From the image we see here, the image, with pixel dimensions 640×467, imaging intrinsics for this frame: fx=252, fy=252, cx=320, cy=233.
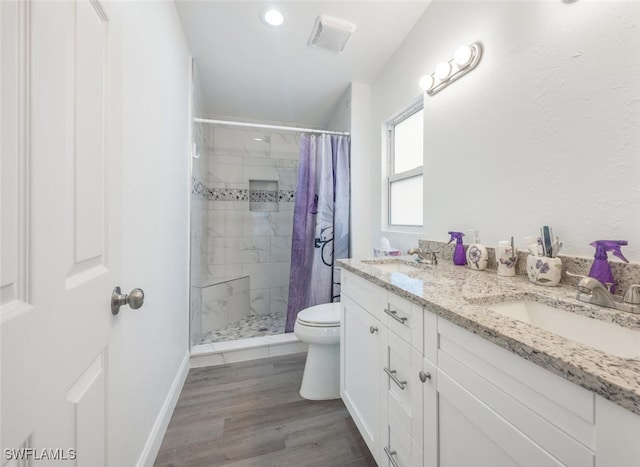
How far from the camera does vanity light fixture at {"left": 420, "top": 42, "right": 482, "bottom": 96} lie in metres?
1.22

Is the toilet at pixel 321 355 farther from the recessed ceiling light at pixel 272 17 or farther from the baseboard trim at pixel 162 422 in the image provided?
the recessed ceiling light at pixel 272 17

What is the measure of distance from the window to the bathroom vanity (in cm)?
81

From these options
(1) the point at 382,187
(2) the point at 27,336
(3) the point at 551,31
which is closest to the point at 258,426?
(2) the point at 27,336

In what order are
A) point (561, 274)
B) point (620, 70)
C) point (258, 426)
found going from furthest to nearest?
point (258, 426), point (561, 274), point (620, 70)

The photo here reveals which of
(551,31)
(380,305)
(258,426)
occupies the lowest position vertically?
(258,426)

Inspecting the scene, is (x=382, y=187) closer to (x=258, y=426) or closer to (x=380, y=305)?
(x=380, y=305)

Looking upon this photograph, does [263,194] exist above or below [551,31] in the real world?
below

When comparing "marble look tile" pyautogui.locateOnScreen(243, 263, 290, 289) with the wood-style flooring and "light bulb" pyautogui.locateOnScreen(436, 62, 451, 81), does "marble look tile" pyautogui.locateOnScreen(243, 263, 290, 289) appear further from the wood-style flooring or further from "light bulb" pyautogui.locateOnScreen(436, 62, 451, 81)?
"light bulb" pyautogui.locateOnScreen(436, 62, 451, 81)

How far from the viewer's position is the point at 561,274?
2.83 ft

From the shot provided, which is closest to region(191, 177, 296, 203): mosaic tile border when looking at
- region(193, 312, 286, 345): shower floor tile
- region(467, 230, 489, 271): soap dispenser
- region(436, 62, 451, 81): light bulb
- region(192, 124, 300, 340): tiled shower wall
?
region(192, 124, 300, 340): tiled shower wall

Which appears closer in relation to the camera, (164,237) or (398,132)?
(164,237)

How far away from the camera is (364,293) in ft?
3.74

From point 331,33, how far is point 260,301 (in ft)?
8.71

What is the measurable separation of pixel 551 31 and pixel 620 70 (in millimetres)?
312
